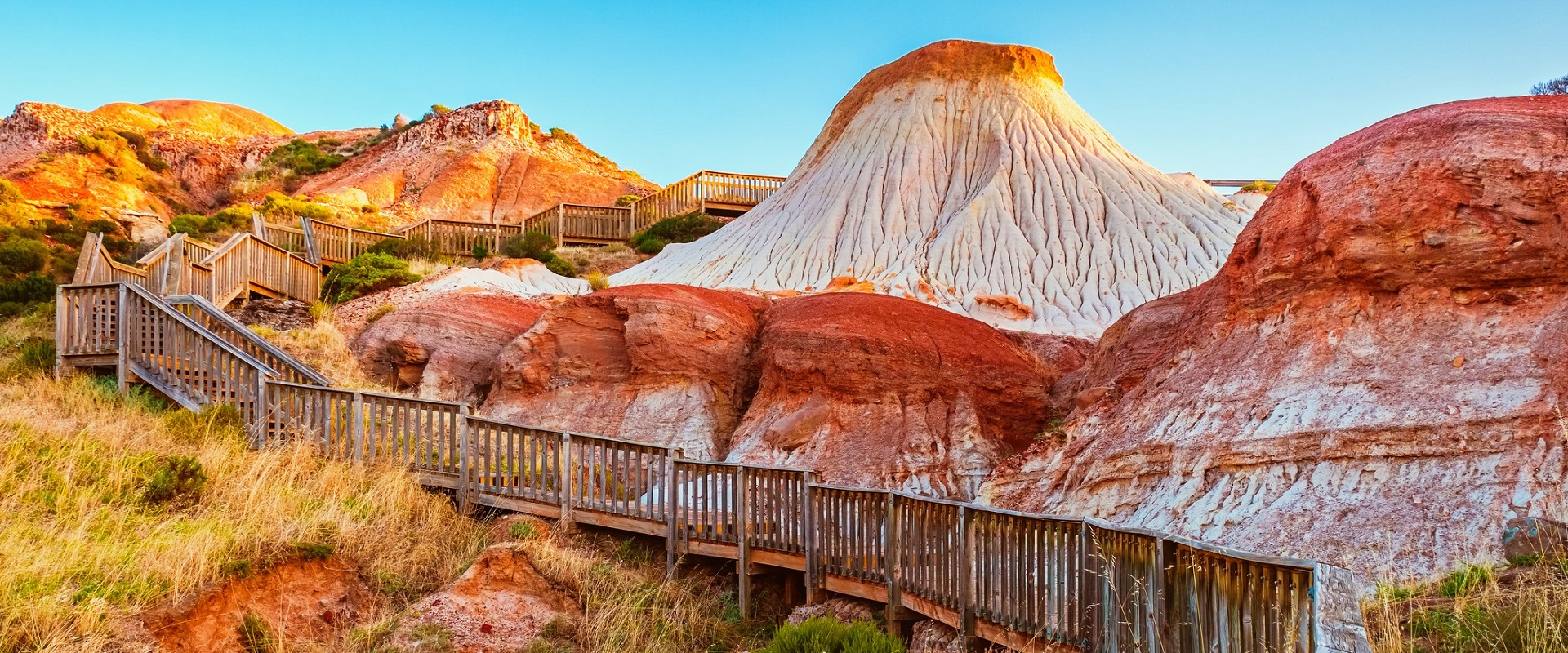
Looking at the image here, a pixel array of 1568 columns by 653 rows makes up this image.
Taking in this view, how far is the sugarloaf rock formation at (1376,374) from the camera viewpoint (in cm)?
891

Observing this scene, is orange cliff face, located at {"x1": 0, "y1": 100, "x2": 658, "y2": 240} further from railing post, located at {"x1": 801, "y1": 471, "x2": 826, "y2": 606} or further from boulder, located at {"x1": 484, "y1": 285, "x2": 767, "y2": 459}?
railing post, located at {"x1": 801, "y1": 471, "x2": 826, "y2": 606}

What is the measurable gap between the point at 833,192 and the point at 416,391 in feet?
49.2

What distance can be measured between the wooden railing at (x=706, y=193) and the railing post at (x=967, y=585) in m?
29.7

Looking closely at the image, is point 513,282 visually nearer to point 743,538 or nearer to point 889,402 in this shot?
point 889,402

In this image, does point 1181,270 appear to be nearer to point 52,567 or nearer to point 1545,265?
point 1545,265

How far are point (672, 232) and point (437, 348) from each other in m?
16.5

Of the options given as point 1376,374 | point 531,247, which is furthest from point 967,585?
point 531,247

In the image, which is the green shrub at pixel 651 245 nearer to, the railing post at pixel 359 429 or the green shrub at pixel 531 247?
the green shrub at pixel 531 247

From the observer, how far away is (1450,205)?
10828 mm

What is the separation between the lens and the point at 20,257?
27859 millimetres

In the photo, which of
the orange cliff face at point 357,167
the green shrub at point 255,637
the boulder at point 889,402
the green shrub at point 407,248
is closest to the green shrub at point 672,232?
the green shrub at point 407,248

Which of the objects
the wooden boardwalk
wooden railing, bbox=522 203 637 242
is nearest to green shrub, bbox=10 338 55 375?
the wooden boardwalk

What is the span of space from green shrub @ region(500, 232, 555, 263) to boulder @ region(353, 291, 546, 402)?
11705mm

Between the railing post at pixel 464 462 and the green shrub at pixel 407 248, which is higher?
the green shrub at pixel 407 248
